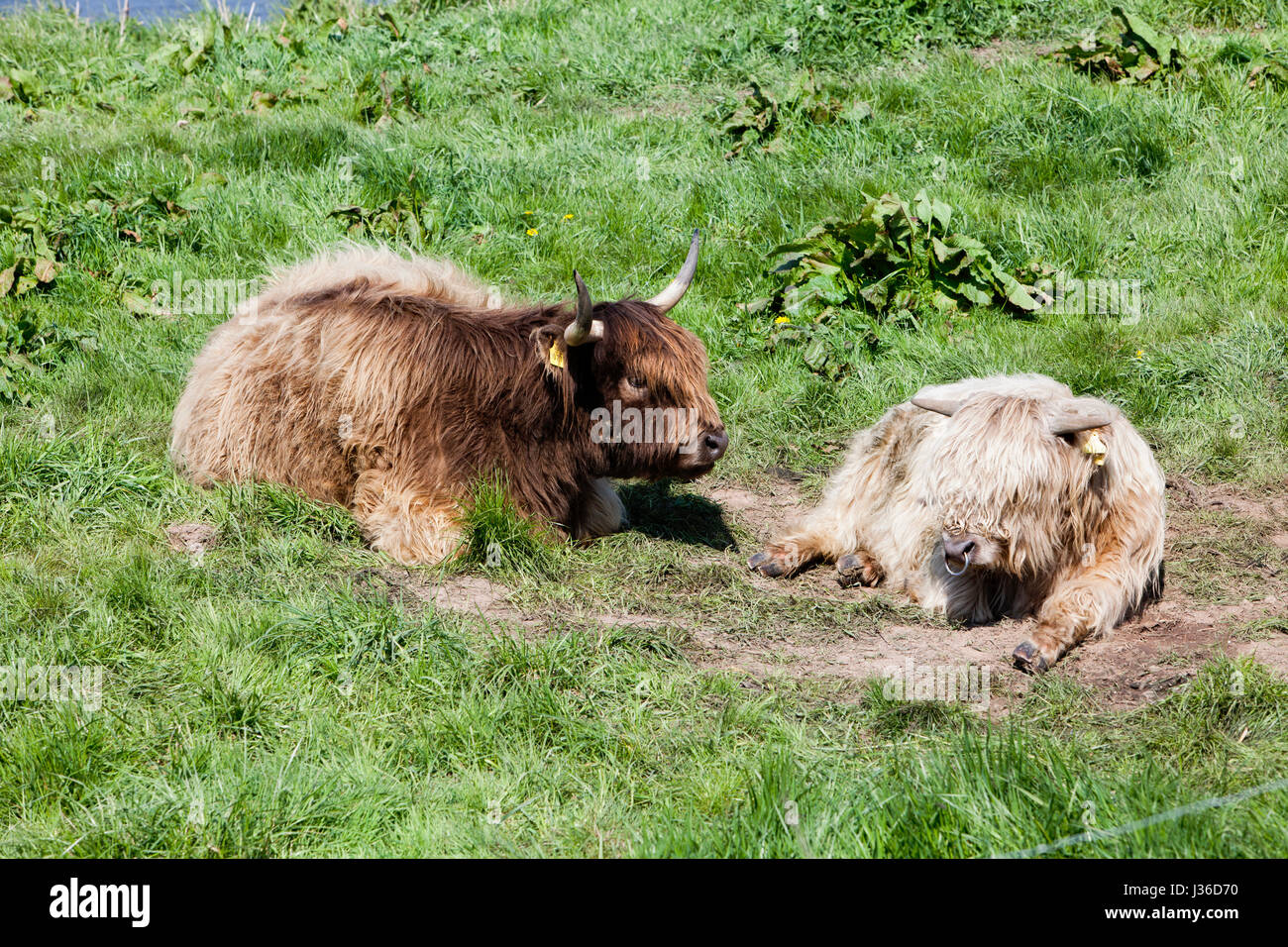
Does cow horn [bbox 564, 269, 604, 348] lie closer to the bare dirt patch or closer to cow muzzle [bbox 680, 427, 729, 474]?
cow muzzle [bbox 680, 427, 729, 474]

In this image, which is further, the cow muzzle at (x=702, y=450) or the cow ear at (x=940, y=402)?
the cow muzzle at (x=702, y=450)

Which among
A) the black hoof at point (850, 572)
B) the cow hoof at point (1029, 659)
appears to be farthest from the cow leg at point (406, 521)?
the cow hoof at point (1029, 659)

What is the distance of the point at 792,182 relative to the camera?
944 cm

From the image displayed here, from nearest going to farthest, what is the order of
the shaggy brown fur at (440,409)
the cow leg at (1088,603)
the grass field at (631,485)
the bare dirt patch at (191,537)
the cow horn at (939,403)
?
1. the grass field at (631,485)
2. the cow leg at (1088,603)
3. the cow horn at (939,403)
4. the bare dirt patch at (191,537)
5. the shaggy brown fur at (440,409)

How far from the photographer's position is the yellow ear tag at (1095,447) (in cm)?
521

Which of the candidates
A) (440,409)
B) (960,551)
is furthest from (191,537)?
(960,551)

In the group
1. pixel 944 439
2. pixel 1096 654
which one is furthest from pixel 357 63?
pixel 1096 654

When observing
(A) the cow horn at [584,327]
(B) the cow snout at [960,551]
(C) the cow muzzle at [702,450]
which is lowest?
(B) the cow snout at [960,551]

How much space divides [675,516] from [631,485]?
0.69 m

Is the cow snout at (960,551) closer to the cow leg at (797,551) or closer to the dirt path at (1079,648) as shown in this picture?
the dirt path at (1079,648)

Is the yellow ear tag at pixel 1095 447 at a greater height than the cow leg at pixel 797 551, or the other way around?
the yellow ear tag at pixel 1095 447

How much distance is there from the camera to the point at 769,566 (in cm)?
632

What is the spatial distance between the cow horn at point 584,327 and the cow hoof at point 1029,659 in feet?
7.92

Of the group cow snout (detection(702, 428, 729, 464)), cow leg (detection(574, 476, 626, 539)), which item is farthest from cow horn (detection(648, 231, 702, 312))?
cow leg (detection(574, 476, 626, 539))
